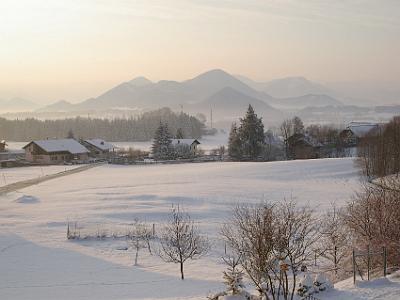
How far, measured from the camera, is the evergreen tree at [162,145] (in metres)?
87.3

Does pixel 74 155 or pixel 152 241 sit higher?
pixel 74 155

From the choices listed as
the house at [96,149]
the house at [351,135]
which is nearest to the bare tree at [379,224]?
the house at [351,135]

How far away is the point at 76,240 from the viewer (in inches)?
1150

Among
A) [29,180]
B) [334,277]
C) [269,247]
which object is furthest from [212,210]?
[29,180]

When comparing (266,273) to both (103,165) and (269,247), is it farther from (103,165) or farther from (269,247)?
(103,165)

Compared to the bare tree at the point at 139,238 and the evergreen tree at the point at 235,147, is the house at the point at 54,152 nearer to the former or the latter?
the evergreen tree at the point at 235,147

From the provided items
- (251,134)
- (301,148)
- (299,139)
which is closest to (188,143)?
(251,134)

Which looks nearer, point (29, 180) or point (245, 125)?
point (29, 180)

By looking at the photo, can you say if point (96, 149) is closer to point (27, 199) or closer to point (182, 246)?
point (27, 199)

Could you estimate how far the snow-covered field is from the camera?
20.5 m

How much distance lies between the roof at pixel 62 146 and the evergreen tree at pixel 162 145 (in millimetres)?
16864

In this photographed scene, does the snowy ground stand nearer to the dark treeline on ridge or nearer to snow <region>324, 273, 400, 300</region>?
the dark treeline on ridge

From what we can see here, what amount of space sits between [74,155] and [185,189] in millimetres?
51850

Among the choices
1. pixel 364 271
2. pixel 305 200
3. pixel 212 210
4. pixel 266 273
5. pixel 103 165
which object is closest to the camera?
pixel 266 273
